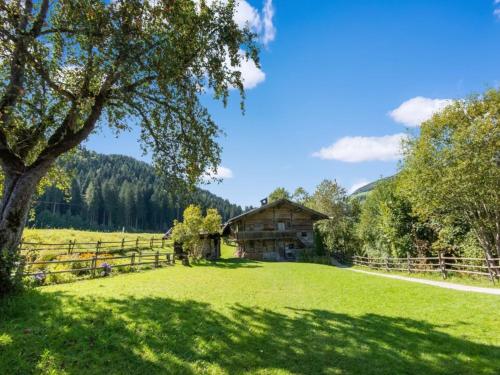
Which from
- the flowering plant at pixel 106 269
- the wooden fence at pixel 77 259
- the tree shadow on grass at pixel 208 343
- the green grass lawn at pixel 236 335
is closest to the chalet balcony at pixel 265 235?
the wooden fence at pixel 77 259

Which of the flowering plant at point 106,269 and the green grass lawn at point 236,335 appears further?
the flowering plant at point 106,269

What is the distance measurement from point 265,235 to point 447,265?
1921 cm

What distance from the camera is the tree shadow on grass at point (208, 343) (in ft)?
18.9

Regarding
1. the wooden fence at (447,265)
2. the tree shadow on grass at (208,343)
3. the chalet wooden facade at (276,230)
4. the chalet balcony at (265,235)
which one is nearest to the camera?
the tree shadow on grass at (208,343)

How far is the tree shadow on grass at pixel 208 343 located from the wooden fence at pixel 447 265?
11671mm

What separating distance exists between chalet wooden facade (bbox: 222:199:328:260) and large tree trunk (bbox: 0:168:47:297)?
27.5 meters

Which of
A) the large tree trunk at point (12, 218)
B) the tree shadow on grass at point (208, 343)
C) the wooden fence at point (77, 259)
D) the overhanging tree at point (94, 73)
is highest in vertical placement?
the overhanging tree at point (94, 73)

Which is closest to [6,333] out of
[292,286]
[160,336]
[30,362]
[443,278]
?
[30,362]

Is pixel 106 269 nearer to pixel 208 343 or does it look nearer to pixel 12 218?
pixel 12 218

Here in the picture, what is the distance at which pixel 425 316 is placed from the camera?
1012cm

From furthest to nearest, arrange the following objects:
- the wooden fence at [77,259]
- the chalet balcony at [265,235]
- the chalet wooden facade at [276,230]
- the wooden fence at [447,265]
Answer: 1. the chalet wooden facade at [276,230]
2. the chalet balcony at [265,235]
3. the wooden fence at [447,265]
4. the wooden fence at [77,259]

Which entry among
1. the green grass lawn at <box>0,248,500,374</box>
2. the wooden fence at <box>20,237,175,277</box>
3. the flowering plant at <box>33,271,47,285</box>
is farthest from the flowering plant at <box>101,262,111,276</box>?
the green grass lawn at <box>0,248,500,374</box>

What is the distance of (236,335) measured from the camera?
7402 millimetres

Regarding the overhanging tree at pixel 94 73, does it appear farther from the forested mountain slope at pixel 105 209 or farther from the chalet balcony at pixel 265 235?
the forested mountain slope at pixel 105 209
